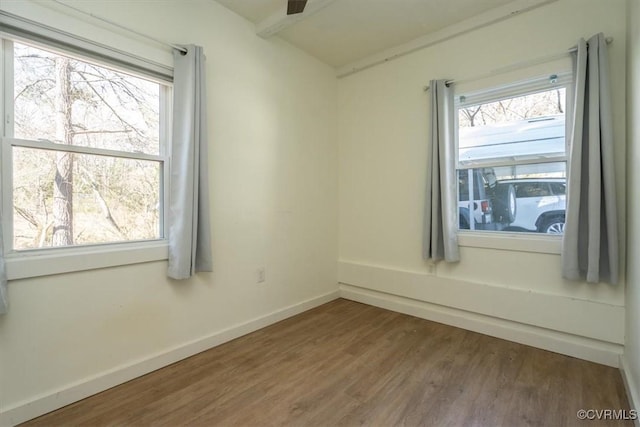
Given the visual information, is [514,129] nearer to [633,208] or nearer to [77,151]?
[633,208]

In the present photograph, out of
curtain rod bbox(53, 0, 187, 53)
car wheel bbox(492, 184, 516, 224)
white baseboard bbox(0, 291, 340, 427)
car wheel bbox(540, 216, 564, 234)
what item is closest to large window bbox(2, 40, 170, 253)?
curtain rod bbox(53, 0, 187, 53)

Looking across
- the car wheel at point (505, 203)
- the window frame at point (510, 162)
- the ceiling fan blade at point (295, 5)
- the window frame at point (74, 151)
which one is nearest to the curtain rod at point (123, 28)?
the window frame at point (74, 151)

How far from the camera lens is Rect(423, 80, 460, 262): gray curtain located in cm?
265

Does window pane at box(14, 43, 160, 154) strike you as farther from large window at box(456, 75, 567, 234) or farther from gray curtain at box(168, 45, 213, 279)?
large window at box(456, 75, 567, 234)

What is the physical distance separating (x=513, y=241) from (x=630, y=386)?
3.57ft

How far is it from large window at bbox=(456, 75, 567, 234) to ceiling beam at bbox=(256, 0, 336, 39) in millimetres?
1509

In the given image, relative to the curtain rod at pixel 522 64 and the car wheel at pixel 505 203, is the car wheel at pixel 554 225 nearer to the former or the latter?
the car wheel at pixel 505 203

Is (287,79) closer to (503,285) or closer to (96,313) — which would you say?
(96,313)

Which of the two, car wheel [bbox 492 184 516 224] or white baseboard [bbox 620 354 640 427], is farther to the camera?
car wheel [bbox 492 184 516 224]

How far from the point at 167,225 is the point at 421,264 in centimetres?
235

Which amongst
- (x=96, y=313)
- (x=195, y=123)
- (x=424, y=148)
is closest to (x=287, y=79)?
(x=195, y=123)

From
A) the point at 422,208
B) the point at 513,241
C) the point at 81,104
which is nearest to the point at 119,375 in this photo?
the point at 81,104

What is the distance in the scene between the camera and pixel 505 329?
247 centimetres

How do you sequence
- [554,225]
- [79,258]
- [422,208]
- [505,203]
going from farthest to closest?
1. [422,208]
2. [505,203]
3. [554,225]
4. [79,258]
